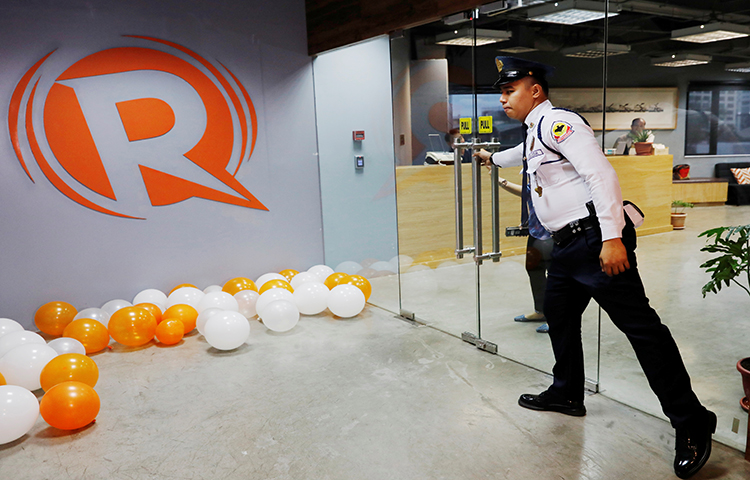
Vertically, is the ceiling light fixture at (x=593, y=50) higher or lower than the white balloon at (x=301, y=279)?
higher

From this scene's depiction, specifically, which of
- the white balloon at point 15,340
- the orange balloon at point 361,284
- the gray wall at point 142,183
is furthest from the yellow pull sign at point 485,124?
the white balloon at point 15,340

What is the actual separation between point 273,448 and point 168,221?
2.63 meters

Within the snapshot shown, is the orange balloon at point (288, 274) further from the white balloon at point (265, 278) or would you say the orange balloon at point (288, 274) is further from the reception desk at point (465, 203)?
the reception desk at point (465, 203)

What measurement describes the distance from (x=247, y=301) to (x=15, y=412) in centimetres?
186

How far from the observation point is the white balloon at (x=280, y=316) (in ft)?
12.5

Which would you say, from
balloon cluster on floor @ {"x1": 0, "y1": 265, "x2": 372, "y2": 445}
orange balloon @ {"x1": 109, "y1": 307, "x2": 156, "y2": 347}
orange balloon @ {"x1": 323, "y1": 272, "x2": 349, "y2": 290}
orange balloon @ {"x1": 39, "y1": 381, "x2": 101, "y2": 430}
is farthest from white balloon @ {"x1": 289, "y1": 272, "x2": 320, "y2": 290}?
orange balloon @ {"x1": 39, "y1": 381, "x2": 101, "y2": 430}

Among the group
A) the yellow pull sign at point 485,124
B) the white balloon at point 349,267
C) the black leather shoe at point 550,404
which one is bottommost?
the black leather shoe at point 550,404

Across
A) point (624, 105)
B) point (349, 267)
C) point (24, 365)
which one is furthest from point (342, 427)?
point (349, 267)

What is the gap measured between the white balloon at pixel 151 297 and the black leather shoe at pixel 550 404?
2.79 metres

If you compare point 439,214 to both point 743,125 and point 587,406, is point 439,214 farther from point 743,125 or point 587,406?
point 743,125

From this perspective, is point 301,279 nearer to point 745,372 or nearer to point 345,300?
point 345,300

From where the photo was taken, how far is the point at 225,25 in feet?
15.1

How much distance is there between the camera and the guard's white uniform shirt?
6.79 ft

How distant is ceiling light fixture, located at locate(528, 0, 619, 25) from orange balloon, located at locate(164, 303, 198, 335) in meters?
2.87
